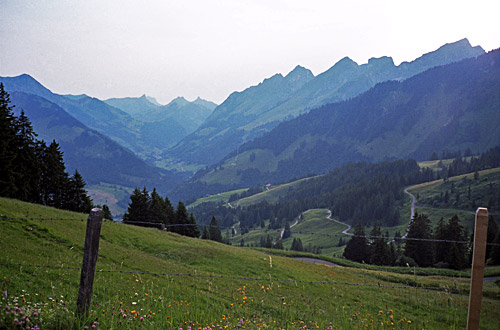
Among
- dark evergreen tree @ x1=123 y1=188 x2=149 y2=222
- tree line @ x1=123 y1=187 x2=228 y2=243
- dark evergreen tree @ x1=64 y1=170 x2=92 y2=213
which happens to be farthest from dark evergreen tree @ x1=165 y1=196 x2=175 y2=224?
dark evergreen tree @ x1=64 y1=170 x2=92 y2=213

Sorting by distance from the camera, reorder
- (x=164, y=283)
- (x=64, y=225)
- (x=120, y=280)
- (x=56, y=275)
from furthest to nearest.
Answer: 1. (x=64, y=225)
2. (x=164, y=283)
3. (x=120, y=280)
4. (x=56, y=275)

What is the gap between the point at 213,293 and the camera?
16.2 m

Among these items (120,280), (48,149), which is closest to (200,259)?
(120,280)

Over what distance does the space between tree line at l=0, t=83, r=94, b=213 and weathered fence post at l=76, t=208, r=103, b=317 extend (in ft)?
145

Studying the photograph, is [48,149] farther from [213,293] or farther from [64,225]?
[213,293]

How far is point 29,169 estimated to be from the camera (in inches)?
2060

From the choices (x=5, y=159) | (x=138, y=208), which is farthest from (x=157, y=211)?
(x=5, y=159)

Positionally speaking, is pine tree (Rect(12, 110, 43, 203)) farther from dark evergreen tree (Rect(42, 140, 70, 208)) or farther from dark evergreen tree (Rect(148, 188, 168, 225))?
dark evergreen tree (Rect(148, 188, 168, 225))

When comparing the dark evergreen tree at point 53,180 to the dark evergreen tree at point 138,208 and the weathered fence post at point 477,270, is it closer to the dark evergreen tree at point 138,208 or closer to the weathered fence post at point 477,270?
the dark evergreen tree at point 138,208

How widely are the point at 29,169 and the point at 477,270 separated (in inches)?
2380

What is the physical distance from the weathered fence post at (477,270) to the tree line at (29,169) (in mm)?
49475

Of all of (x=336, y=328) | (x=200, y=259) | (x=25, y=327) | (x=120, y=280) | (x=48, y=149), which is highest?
(x=48, y=149)

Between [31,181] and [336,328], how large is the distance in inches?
2380

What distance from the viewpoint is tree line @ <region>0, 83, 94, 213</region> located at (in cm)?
4388
